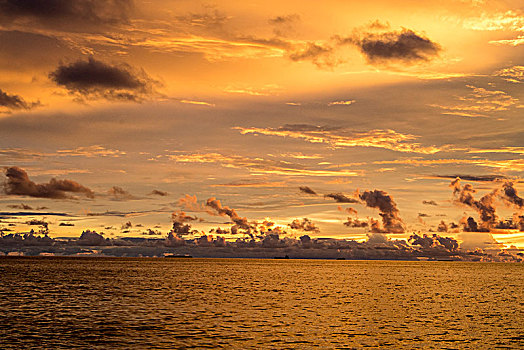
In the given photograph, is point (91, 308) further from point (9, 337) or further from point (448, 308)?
point (448, 308)

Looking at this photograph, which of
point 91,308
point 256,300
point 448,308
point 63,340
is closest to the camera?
point 63,340

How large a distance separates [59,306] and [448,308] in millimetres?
59434

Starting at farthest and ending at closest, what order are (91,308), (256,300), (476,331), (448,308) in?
(256,300), (448,308), (91,308), (476,331)

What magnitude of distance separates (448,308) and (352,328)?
3213 cm

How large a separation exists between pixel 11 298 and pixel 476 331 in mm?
72636

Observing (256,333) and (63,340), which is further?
(256,333)

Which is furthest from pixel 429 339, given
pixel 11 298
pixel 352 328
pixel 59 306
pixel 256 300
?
pixel 11 298

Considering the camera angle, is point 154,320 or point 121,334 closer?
point 121,334

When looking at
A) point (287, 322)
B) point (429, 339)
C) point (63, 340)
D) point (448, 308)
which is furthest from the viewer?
point (448, 308)

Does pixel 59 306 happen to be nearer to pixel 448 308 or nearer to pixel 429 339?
pixel 429 339

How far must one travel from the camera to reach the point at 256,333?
181 ft

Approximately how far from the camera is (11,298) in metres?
90.8

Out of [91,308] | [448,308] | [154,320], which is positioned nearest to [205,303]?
[91,308]

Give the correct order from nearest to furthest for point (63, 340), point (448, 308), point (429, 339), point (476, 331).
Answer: point (63, 340) → point (429, 339) → point (476, 331) → point (448, 308)
